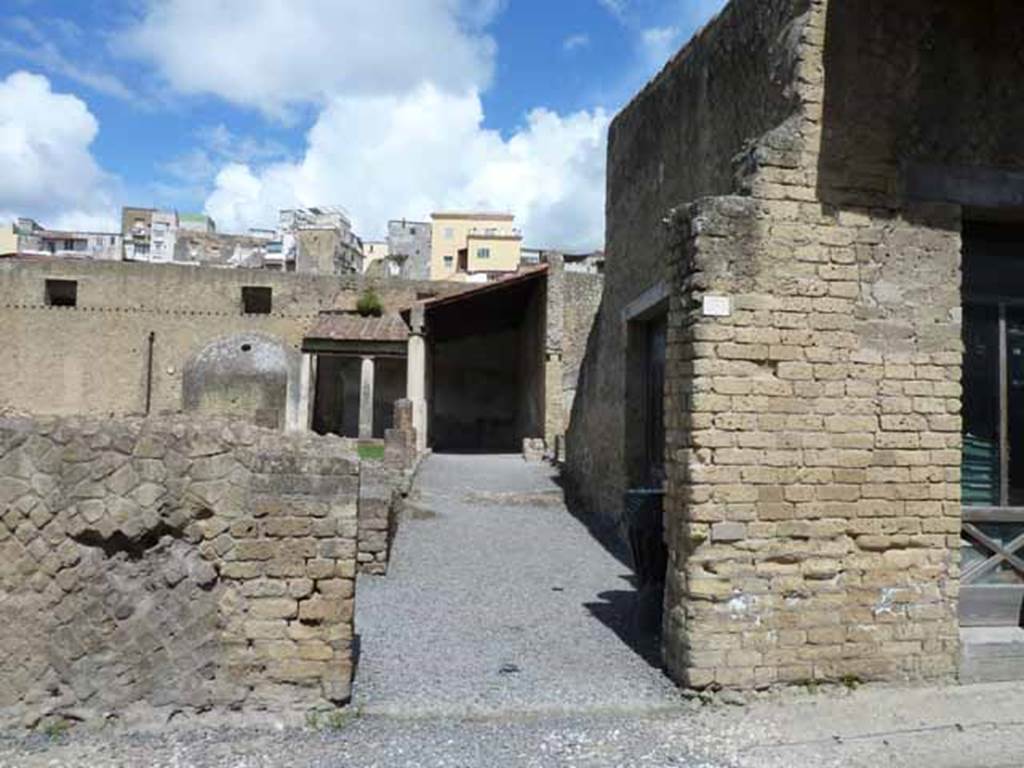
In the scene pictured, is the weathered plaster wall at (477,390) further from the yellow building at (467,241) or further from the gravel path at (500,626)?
the yellow building at (467,241)

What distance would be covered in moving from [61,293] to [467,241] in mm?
37167

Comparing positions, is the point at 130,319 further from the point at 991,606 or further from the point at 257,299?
the point at 991,606

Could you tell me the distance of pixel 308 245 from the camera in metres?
36.3

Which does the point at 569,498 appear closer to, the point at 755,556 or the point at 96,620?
the point at 755,556

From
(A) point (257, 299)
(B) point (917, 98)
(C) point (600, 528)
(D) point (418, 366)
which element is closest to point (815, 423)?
(B) point (917, 98)

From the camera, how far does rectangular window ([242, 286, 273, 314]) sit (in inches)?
1110

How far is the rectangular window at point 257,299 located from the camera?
28.2 meters

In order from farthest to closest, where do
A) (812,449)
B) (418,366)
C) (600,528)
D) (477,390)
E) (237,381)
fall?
(477,390) → (237,381) → (418,366) → (600,528) → (812,449)

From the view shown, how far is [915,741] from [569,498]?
29.5 feet

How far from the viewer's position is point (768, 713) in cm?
473

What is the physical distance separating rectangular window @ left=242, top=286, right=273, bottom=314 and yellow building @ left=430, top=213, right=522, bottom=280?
3304cm

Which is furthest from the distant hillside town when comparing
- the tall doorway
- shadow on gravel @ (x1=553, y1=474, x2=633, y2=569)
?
the tall doorway

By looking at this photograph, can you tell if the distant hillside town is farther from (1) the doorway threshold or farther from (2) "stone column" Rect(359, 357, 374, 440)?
(1) the doorway threshold

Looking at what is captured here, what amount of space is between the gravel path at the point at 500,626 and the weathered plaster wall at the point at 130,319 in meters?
18.2
